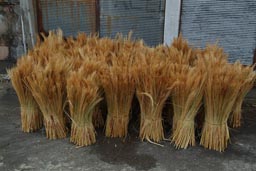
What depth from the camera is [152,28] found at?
358 centimetres

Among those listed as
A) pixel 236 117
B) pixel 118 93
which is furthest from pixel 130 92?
pixel 236 117

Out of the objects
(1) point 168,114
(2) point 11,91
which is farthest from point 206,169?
(2) point 11,91

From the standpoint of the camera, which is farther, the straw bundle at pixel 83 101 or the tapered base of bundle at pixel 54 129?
the tapered base of bundle at pixel 54 129

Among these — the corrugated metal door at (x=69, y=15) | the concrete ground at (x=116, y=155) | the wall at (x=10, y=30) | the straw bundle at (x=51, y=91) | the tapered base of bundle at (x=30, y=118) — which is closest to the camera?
the concrete ground at (x=116, y=155)

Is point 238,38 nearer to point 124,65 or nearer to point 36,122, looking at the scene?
point 124,65

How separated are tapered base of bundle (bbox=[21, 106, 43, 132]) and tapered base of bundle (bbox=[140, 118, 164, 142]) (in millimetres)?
819

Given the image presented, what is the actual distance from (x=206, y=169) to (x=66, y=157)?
0.93 metres

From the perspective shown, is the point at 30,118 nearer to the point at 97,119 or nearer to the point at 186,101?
the point at 97,119

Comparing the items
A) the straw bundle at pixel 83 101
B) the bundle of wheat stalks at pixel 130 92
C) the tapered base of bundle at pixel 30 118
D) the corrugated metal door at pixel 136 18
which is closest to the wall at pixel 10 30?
the corrugated metal door at pixel 136 18

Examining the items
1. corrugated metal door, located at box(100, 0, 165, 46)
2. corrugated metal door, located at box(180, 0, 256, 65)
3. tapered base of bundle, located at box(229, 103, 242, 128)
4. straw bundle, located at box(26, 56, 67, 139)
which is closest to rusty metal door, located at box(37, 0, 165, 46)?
corrugated metal door, located at box(100, 0, 165, 46)

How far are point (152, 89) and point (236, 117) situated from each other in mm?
823

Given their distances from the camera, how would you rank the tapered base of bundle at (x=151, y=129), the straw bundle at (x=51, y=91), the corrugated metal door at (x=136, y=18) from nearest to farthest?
the straw bundle at (x=51, y=91) < the tapered base of bundle at (x=151, y=129) < the corrugated metal door at (x=136, y=18)

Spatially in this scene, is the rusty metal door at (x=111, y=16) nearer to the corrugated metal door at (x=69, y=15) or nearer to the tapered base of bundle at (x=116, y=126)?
the corrugated metal door at (x=69, y=15)

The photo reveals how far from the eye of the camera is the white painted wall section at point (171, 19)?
132 inches
